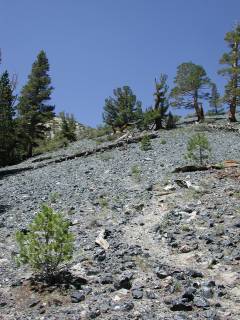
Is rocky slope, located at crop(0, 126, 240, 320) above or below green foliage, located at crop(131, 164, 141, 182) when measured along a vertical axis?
below

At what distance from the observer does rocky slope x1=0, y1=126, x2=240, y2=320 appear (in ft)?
28.8

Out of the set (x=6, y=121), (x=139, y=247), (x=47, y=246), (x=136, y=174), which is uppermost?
(x=6, y=121)

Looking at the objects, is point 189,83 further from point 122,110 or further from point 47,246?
point 47,246

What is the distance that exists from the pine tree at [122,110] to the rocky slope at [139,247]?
2954 cm

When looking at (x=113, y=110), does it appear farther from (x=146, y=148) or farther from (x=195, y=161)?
(x=195, y=161)

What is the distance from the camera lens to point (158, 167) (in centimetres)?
2209

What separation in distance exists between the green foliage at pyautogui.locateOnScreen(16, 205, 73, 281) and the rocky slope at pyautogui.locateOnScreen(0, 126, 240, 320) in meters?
0.47

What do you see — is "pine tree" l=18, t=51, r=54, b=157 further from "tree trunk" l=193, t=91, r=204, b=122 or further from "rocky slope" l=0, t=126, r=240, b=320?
"rocky slope" l=0, t=126, r=240, b=320

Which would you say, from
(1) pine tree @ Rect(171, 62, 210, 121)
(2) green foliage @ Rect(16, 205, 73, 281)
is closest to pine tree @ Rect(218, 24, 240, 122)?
(1) pine tree @ Rect(171, 62, 210, 121)

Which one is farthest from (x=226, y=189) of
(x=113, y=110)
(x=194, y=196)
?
(x=113, y=110)

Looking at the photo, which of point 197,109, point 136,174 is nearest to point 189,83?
point 197,109

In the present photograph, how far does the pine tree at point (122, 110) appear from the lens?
5153cm

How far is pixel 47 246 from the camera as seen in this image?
991 centimetres

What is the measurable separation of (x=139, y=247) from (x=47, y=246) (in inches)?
105
